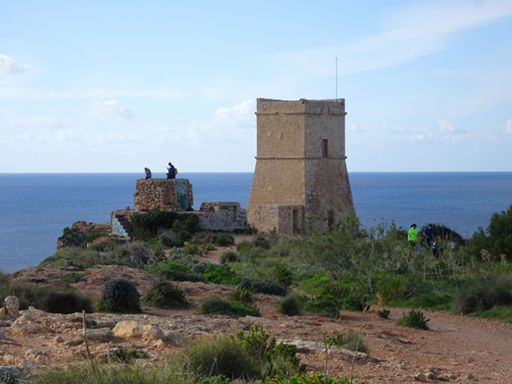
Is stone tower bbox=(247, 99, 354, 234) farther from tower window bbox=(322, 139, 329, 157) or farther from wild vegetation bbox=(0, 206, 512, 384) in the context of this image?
wild vegetation bbox=(0, 206, 512, 384)

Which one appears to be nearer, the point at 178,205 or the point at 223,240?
the point at 223,240

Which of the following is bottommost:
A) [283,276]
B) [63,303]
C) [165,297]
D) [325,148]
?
[283,276]

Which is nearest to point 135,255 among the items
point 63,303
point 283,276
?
point 283,276

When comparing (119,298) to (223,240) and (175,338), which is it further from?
(223,240)

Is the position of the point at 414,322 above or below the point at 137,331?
below

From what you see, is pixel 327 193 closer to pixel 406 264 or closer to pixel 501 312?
pixel 406 264

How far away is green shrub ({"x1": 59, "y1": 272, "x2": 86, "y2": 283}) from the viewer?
→ 1623 centimetres

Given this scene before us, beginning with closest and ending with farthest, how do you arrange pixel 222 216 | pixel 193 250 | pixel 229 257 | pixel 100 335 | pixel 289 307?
pixel 100 335, pixel 289 307, pixel 229 257, pixel 193 250, pixel 222 216

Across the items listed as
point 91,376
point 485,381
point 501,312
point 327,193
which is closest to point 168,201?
point 327,193

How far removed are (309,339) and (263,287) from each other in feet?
18.5

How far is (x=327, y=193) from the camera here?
34531 mm

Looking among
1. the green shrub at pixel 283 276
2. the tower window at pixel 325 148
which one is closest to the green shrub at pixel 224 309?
the green shrub at pixel 283 276

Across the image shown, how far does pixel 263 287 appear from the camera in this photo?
17.0 metres

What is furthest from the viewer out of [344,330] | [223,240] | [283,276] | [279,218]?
[279,218]
